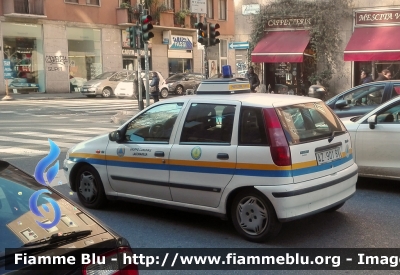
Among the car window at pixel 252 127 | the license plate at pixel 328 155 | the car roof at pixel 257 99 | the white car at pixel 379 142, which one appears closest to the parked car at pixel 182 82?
the white car at pixel 379 142

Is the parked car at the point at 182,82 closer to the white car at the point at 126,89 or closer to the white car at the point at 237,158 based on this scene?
the white car at the point at 126,89

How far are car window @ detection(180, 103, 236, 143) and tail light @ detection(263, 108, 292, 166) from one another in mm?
→ 486

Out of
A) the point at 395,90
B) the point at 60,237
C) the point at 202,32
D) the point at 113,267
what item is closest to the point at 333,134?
the point at 113,267

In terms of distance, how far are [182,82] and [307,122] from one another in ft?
101

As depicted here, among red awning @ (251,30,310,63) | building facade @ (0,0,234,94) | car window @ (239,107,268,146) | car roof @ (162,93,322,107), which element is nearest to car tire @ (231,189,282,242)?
car window @ (239,107,268,146)

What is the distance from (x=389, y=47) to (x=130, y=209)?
42.2ft

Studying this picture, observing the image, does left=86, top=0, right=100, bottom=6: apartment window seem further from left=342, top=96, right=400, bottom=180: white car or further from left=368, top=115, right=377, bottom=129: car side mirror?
left=368, top=115, right=377, bottom=129: car side mirror

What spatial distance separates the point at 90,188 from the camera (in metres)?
7.04

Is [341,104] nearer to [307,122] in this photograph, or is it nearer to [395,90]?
[395,90]

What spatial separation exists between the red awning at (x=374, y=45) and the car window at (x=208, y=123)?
41.3 feet

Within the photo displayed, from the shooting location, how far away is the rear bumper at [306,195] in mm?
5305

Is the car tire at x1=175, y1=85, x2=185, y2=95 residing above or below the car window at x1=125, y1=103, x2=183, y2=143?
below

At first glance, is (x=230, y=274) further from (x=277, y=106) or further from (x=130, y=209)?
(x=130, y=209)

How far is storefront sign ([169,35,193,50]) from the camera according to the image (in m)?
42.9
